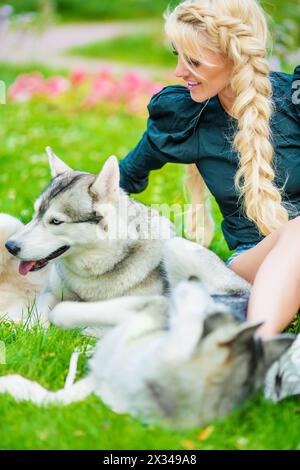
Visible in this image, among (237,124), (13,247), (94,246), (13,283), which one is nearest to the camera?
(13,247)

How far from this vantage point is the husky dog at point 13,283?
3996 mm

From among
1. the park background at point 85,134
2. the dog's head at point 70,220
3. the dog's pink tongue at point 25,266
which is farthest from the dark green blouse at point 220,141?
the dog's pink tongue at point 25,266

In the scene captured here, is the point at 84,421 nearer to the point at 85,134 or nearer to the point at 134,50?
the point at 85,134

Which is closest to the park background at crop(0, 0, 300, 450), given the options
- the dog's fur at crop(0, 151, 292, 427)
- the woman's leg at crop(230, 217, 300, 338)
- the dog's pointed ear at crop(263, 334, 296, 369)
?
Answer: the dog's fur at crop(0, 151, 292, 427)

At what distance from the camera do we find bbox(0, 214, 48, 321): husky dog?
4.00 metres

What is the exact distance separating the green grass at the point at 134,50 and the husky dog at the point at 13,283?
1028 cm

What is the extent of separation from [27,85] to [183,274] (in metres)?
6.77

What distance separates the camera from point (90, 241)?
3.71 meters

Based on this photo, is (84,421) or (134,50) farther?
(134,50)

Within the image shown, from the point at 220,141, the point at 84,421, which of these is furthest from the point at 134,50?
the point at 84,421

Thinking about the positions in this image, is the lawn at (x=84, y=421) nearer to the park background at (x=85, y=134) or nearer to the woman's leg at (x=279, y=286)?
the park background at (x=85, y=134)

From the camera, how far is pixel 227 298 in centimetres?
334

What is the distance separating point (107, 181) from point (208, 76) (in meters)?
0.75
